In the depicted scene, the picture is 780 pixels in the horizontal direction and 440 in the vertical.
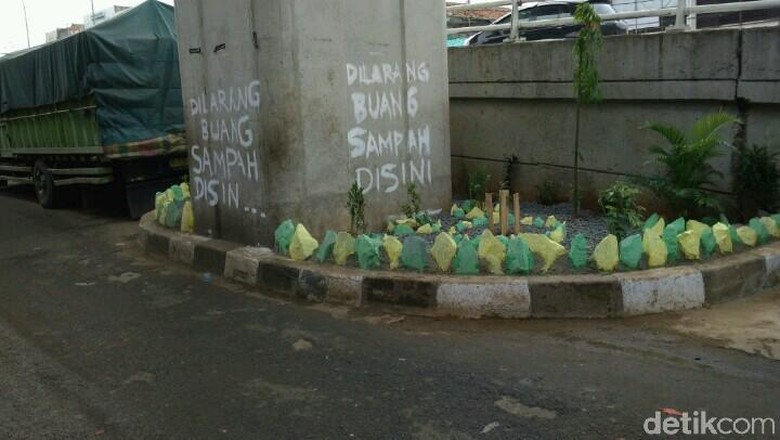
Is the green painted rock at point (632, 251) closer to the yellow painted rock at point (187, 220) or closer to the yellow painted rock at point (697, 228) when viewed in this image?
the yellow painted rock at point (697, 228)

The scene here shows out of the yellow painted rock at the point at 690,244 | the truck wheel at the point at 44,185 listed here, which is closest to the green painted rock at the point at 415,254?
the yellow painted rock at the point at 690,244

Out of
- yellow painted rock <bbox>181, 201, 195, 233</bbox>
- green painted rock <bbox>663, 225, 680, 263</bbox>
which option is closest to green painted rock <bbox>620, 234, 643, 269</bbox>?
green painted rock <bbox>663, 225, 680, 263</bbox>

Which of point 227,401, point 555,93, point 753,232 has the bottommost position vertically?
point 227,401

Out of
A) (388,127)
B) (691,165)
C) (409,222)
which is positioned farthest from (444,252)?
(691,165)

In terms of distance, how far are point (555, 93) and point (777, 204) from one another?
2.49m

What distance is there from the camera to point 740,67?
20.0ft

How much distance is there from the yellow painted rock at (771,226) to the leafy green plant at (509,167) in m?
3.04

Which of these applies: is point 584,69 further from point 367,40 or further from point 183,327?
point 183,327

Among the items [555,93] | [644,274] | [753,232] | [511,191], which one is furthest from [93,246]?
[753,232]

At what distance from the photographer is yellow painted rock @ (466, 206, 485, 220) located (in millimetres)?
6995

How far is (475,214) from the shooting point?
7039 mm

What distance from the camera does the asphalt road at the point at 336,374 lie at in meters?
3.46

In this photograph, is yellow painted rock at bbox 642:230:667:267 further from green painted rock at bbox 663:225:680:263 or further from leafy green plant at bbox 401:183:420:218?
leafy green plant at bbox 401:183:420:218

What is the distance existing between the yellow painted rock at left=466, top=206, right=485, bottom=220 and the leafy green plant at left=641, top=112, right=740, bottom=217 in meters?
1.58
